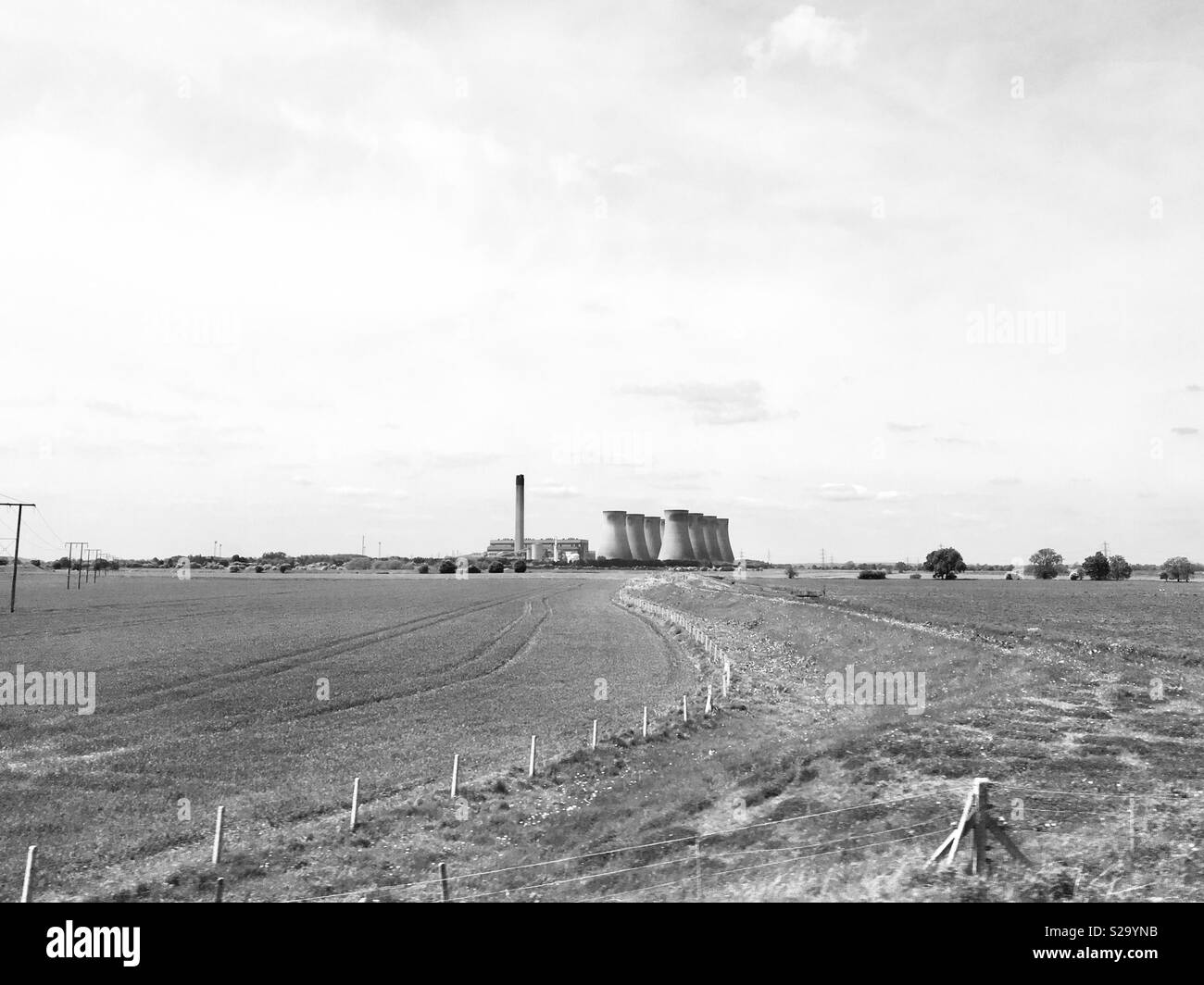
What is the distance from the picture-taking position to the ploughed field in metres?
23.6

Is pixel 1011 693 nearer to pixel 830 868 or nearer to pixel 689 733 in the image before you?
pixel 689 733

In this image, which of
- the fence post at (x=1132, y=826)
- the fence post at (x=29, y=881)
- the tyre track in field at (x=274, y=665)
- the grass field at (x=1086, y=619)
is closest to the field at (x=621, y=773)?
the fence post at (x=1132, y=826)

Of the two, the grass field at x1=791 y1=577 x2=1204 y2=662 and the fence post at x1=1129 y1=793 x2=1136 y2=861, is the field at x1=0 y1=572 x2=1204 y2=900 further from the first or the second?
the grass field at x1=791 y1=577 x2=1204 y2=662

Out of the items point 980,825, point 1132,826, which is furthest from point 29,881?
point 1132,826

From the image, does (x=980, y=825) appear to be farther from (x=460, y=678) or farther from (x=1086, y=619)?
(x=1086, y=619)

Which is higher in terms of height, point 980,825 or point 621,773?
point 980,825

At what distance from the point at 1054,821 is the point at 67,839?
24000 millimetres

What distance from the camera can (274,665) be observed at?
55.2 metres

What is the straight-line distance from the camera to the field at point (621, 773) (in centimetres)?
1866

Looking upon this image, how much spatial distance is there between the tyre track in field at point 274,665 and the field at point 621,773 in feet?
1.12

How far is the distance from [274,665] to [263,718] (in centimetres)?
1798

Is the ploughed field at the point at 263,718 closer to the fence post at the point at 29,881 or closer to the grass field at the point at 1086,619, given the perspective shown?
the fence post at the point at 29,881

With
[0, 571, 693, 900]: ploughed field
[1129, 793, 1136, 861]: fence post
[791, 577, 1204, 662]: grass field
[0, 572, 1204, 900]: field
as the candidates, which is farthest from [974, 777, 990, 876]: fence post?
[791, 577, 1204, 662]: grass field
